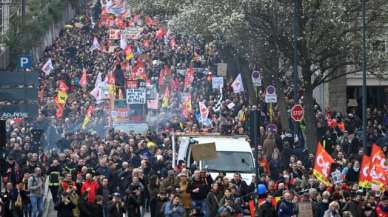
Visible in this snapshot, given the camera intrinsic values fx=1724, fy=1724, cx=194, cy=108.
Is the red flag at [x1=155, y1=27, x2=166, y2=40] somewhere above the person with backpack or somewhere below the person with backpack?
above

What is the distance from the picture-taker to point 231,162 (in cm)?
3728

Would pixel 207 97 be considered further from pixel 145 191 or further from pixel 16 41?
pixel 145 191

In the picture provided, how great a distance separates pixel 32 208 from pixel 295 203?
6.19 metres

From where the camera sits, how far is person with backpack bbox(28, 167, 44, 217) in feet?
116

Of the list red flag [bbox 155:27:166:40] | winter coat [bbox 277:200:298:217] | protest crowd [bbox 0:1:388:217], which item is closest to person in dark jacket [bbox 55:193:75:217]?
protest crowd [bbox 0:1:388:217]

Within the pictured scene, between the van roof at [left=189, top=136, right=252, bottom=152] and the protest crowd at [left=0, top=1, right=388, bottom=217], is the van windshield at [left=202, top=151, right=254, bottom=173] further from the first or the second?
the protest crowd at [left=0, top=1, right=388, bottom=217]

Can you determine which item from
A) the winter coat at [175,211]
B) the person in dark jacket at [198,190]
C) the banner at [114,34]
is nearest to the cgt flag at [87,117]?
the person in dark jacket at [198,190]

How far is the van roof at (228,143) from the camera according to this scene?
37344 millimetres

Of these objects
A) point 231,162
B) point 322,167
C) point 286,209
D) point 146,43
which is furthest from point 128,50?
point 286,209

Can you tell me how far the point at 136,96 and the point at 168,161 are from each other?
1296 centimetres

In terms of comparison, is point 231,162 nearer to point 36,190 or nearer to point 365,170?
point 36,190

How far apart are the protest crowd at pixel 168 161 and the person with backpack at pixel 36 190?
21mm

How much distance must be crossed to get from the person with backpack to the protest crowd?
0.02 metres

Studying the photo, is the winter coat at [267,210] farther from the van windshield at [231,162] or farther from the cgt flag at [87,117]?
the cgt flag at [87,117]
